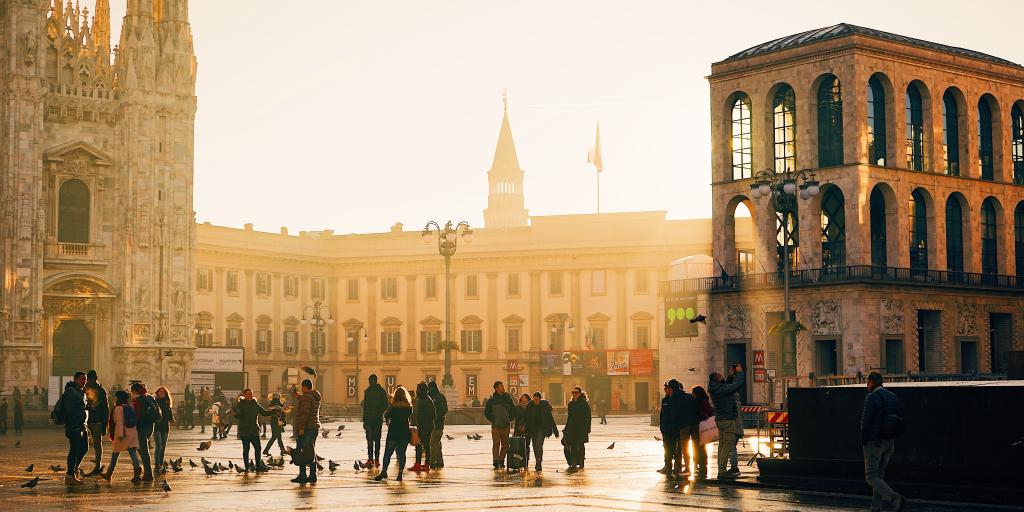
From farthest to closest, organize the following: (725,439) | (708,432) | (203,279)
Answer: (203,279) → (708,432) → (725,439)

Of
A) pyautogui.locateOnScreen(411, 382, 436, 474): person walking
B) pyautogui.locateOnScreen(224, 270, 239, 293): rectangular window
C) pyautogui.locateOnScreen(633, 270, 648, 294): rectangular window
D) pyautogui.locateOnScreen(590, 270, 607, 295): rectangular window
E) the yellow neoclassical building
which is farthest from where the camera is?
pyautogui.locateOnScreen(590, 270, 607, 295): rectangular window

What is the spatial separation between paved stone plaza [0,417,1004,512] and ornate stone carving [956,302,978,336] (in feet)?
115

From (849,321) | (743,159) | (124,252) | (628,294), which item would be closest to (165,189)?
(124,252)

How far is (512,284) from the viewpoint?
105438 mm

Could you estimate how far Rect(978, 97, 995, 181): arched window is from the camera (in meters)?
A: 67.9

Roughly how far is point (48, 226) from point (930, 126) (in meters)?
39.3

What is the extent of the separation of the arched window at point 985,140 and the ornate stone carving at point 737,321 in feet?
43.2

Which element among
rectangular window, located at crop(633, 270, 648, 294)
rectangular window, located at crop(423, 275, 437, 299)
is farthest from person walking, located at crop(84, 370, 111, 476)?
rectangular window, located at crop(423, 275, 437, 299)

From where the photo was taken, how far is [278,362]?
103 meters

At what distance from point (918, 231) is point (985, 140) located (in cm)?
667

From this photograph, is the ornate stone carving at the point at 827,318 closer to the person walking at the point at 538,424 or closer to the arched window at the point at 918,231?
the arched window at the point at 918,231

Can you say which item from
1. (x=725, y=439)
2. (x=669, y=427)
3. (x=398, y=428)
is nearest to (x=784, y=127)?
(x=669, y=427)

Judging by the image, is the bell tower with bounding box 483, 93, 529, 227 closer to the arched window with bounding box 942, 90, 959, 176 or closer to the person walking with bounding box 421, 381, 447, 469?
the arched window with bounding box 942, 90, 959, 176

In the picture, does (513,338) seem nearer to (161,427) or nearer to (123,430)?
(161,427)
